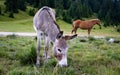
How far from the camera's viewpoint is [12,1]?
65.4 meters

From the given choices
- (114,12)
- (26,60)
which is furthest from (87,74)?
(114,12)

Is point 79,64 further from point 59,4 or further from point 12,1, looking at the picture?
point 59,4

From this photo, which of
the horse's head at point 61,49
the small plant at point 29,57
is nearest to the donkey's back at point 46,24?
the horse's head at point 61,49

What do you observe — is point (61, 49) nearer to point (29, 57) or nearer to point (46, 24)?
point (46, 24)

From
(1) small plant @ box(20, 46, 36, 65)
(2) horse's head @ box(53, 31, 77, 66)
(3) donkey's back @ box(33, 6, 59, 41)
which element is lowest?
(1) small plant @ box(20, 46, 36, 65)

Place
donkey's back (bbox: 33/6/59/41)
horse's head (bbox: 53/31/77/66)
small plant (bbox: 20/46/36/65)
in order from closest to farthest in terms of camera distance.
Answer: horse's head (bbox: 53/31/77/66) < donkey's back (bbox: 33/6/59/41) < small plant (bbox: 20/46/36/65)

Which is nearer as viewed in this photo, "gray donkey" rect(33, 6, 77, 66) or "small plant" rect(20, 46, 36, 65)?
"gray donkey" rect(33, 6, 77, 66)

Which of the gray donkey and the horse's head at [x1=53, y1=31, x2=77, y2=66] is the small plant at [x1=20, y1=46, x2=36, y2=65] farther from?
the horse's head at [x1=53, y1=31, x2=77, y2=66]

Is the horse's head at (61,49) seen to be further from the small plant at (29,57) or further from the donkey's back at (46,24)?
the small plant at (29,57)

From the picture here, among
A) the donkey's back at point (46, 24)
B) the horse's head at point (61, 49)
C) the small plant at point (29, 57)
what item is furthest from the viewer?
the small plant at point (29, 57)

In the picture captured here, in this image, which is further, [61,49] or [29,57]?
[29,57]

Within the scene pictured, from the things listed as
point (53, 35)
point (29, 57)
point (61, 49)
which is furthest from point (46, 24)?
point (61, 49)

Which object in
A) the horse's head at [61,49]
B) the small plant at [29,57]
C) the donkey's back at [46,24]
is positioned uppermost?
the donkey's back at [46,24]

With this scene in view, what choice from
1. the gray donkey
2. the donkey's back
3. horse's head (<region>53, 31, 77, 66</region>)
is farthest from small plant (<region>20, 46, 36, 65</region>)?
horse's head (<region>53, 31, 77, 66</region>)
